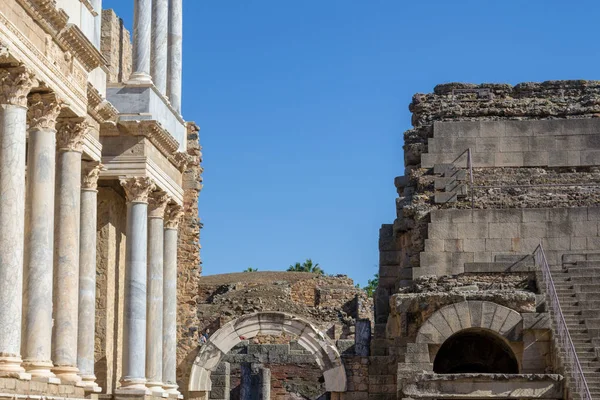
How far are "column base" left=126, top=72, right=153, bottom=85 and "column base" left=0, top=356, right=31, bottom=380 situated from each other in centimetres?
1273

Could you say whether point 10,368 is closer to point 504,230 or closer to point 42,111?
point 42,111

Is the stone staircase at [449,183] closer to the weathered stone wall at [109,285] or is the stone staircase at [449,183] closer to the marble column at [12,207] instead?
the weathered stone wall at [109,285]

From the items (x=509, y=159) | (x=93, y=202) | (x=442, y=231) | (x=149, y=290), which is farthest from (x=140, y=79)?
(x=509, y=159)

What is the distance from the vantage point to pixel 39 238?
25734 millimetres

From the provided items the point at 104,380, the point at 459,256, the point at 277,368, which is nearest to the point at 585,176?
the point at 459,256

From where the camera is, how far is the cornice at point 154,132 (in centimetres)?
3466

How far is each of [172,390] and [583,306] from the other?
10528mm

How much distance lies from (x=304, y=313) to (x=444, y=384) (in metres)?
29.6

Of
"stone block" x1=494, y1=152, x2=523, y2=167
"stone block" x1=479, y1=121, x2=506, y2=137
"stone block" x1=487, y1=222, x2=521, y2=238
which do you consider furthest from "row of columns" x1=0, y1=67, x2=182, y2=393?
"stone block" x1=494, y1=152, x2=523, y2=167

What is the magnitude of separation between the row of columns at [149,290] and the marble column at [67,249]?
19.1 ft

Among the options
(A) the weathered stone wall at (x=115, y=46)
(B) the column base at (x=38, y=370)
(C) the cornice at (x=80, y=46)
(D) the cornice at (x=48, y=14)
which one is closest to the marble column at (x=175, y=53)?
(A) the weathered stone wall at (x=115, y=46)

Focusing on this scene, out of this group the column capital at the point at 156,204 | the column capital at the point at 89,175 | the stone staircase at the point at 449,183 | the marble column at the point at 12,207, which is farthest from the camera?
the stone staircase at the point at 449,183

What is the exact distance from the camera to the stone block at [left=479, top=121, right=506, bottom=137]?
40.4 meters

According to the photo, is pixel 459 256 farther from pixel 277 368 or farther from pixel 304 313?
pixel 304 313
